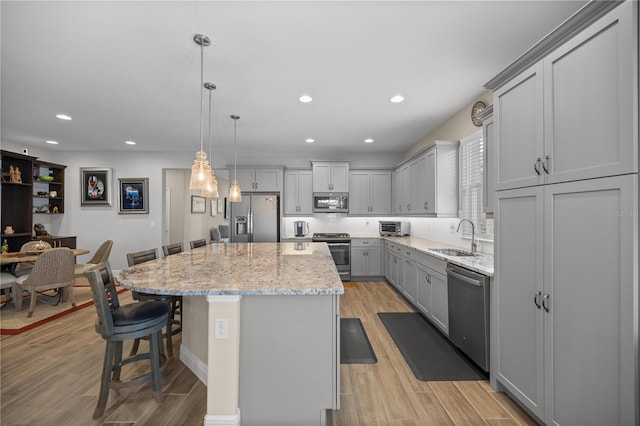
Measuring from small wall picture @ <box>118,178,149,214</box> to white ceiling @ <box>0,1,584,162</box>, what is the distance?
72.5 inches

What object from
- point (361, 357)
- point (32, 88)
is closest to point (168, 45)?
point (32, 88)

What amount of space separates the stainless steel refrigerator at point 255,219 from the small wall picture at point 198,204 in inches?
110

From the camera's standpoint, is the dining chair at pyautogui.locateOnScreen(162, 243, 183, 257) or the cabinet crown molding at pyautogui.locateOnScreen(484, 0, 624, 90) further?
the dining chair at pyautogui.locateOnScreen(162, 243, 183, 257)

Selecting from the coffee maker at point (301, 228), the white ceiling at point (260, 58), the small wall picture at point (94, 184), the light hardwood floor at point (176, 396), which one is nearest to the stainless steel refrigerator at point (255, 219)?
the coffee maker at point (301, 228)

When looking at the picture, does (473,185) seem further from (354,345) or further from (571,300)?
(354,345)

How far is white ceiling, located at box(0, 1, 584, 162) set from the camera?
1847 millimetres

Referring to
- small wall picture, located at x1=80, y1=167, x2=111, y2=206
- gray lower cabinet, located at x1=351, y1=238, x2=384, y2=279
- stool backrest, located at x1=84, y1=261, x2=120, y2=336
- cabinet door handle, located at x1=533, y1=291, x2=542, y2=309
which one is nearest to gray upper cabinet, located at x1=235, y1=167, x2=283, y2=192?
gray lower cabinet, located at x1=351, y1=238, x2=384, y2=279

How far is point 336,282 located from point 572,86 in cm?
167

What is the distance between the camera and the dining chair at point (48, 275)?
11.4ft

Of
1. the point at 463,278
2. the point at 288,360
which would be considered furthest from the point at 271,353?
the point at 463,278

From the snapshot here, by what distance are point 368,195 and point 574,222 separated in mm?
4533

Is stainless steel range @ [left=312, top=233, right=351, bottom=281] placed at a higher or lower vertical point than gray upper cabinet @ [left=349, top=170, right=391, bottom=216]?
lower

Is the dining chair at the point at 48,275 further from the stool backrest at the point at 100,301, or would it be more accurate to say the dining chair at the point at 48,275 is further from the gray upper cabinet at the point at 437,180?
the gray upper cabinet at the point at 437,180

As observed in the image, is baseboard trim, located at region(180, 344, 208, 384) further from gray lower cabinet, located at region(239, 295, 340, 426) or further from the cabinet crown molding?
the cabinet crown molding
